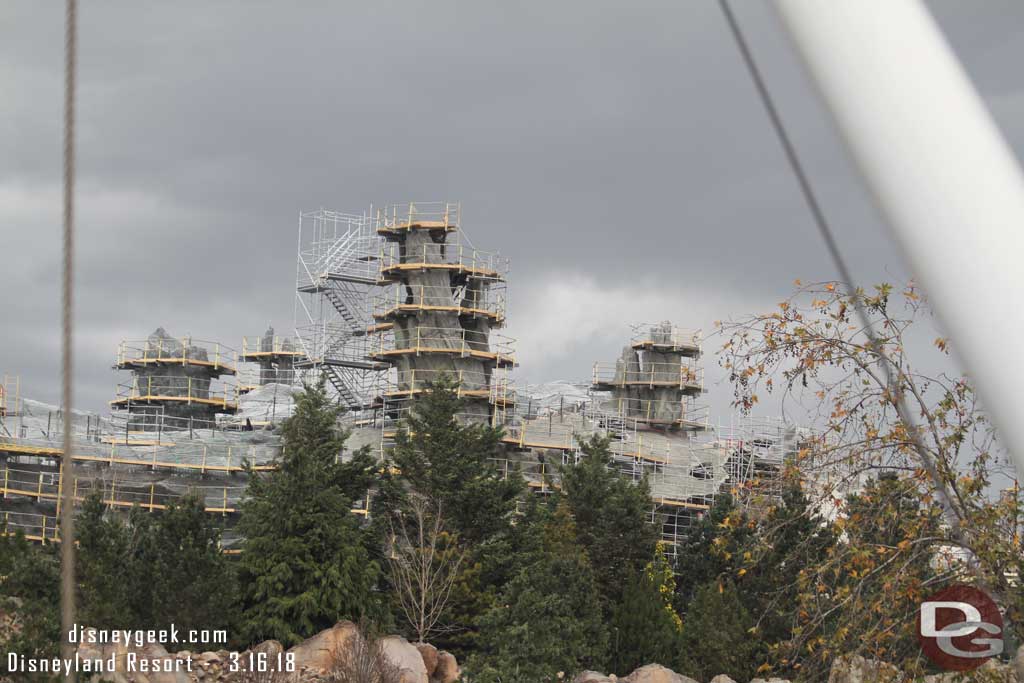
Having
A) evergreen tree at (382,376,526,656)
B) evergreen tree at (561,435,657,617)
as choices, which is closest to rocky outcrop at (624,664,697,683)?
evergreen tree at (382,376,526,656)

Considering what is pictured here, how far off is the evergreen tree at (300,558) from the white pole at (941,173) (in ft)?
79.7

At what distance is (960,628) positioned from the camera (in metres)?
10.2

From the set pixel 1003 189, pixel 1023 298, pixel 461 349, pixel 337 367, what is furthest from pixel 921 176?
pixel 337 367

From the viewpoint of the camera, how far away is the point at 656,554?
35.9 m

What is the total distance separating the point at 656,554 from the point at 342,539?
12126 millimetres

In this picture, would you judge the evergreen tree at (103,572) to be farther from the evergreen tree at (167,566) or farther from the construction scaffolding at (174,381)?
the construction scaffolding at (174,381)

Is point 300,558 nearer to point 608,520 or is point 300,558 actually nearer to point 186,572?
point 186,572

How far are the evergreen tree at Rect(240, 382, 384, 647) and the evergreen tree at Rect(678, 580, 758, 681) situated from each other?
7244 mm

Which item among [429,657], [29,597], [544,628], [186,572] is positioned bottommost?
[429,657]

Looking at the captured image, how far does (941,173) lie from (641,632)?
28.2 metres

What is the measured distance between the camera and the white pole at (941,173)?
5.94ft

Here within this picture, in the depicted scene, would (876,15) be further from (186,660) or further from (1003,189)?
(186,660)

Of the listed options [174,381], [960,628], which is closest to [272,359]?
[174,381]

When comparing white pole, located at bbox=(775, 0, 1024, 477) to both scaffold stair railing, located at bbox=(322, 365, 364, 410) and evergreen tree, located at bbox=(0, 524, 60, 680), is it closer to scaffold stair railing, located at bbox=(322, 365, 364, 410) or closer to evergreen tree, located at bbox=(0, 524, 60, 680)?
evergreen tree, located at bbox=(0, 524, 60, 680)
